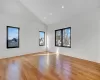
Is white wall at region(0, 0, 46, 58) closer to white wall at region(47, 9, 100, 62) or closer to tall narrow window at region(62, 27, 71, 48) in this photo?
tall narrow window at region(62, 27, 71, 48)

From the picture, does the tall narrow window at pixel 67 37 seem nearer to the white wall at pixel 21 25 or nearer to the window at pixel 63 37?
the window at pixel 63 37

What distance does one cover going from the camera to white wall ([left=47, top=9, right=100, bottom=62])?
169 inches

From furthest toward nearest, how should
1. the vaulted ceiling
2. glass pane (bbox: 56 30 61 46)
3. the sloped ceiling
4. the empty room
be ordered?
glass pane (bbox: 56 30 61 46)
the sloped ceiling
the vaulted ceiling
the empty room

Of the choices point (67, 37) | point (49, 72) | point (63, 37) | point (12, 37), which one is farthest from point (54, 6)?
point (49, 72)

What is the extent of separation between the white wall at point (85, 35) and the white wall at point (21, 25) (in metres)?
2.47

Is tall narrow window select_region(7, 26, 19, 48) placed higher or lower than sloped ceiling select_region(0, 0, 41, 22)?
lower

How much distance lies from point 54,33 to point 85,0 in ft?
12.5

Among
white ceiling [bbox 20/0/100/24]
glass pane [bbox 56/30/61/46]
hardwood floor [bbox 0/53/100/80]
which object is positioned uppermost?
white ceiling [bbox 20/0/100/24]

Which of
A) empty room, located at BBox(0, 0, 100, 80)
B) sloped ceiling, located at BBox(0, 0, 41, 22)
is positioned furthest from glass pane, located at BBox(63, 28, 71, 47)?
sloped ceiling, located at BBox(0, 0, 41, 22)

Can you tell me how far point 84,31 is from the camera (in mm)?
4852

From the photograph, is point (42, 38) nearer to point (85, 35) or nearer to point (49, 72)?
point (85, 35)

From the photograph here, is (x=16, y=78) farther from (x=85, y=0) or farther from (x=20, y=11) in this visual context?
(x=20, y=11)

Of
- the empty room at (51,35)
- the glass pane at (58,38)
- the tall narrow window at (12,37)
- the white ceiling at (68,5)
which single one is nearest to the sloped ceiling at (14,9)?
the empty room at (51,35)

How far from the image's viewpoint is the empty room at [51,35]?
406cm
